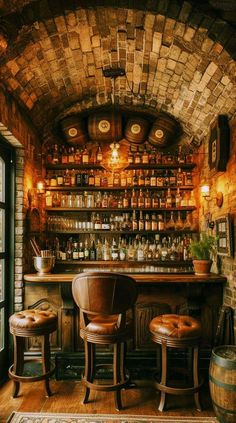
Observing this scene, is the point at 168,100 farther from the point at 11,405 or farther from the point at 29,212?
the point at 11,405

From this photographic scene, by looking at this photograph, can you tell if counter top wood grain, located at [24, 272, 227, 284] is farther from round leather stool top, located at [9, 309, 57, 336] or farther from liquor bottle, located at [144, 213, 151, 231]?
liquor bottle, located at [144, 213, 151, 231]

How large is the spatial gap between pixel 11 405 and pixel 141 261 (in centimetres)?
239

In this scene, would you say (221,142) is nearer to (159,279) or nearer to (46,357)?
(159,279)

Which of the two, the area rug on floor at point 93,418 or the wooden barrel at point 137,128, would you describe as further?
the wooden barrel at point 137,128

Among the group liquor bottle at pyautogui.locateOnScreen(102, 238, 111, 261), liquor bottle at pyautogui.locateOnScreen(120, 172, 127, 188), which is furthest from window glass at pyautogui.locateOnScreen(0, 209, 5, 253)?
liquor bottle at pyautogui.locateOnScreen(120, 172, 127, 188)

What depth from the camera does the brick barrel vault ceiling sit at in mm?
2725

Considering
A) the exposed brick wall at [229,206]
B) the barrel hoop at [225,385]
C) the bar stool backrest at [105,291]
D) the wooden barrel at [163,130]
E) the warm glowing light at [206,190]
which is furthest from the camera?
the wooden barrel at [163,130]

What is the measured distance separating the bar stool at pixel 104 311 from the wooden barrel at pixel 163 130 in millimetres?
2659

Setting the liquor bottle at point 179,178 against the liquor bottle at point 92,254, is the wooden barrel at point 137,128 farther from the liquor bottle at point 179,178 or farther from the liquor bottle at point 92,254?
the liquor bottle at point 92,254

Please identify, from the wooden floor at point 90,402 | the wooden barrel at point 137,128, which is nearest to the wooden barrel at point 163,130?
the wooden barrel at point 137,128

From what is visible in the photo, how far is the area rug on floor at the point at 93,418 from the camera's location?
2.71m

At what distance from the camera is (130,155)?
4.99 m

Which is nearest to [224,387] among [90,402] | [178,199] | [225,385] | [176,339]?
[225,385]

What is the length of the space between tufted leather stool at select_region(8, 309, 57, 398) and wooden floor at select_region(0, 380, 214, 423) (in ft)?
0.38
